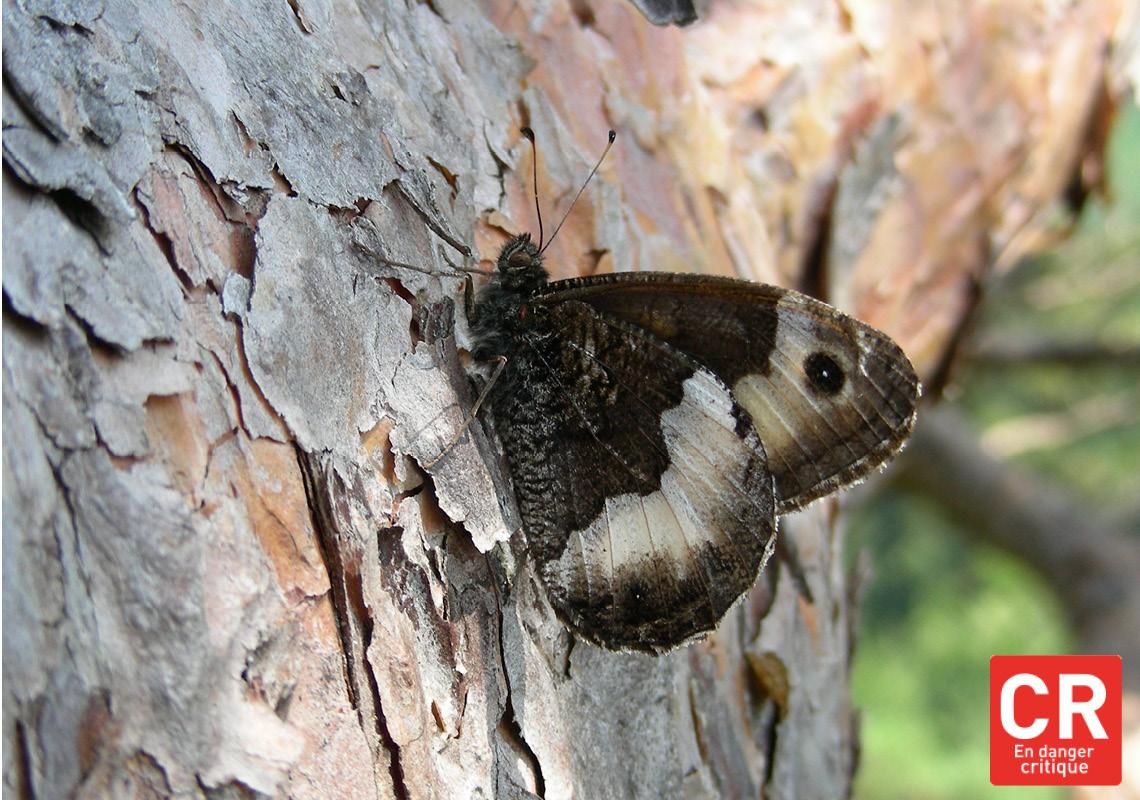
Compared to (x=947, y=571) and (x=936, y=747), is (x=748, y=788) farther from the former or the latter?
(x=947, y=571)

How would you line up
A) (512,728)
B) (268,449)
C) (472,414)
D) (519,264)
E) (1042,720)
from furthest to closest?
(1042,720) < (519,264) < (472,414) < (512,728) < (268,449)

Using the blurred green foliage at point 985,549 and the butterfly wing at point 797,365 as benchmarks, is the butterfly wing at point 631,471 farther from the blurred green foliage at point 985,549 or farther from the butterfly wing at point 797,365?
the blurred green foliage at point 985,549

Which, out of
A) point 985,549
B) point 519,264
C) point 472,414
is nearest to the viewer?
point 472,414

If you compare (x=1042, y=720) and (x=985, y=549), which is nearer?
(x=1042, y=720)

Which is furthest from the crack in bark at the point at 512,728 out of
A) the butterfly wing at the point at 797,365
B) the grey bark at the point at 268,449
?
the butterfly wing at the point at 797,365

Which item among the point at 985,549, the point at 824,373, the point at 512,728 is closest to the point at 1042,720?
the point at 824,373

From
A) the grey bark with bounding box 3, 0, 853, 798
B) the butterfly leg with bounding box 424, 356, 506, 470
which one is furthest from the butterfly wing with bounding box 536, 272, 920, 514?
the grey bark with bounding box 3, 0, 853, 798

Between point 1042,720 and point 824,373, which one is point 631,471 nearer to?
point 824,373
